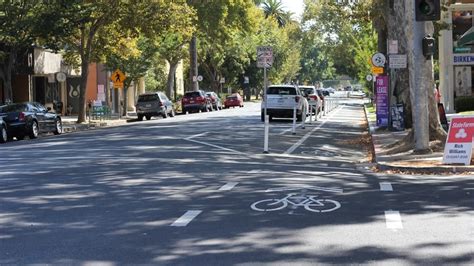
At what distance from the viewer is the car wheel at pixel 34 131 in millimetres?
27031

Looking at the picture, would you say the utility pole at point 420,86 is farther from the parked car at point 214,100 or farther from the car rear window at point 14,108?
the parked car at point 214,100

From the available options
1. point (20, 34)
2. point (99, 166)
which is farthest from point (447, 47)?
point (99, 166)

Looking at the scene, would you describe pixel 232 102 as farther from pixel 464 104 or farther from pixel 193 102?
pixel 464 104

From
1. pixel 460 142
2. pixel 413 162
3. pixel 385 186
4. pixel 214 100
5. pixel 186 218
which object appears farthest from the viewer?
pixel 214 100

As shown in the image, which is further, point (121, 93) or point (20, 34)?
point (121, 93)

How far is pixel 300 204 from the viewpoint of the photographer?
9734 millimetres

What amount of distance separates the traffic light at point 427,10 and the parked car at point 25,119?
1676 centimetres

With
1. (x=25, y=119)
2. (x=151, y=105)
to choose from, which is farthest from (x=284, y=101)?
(x=151, y=105)

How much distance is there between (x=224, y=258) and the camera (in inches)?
265

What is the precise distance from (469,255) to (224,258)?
8.01 ft

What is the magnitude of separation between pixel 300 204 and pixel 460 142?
6.10 meters

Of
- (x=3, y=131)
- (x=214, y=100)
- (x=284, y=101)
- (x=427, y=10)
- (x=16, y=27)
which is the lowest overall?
(x=3, y=131)

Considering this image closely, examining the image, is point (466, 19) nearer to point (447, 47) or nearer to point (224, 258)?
point (447, 47)

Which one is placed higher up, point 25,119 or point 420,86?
point 420,86
